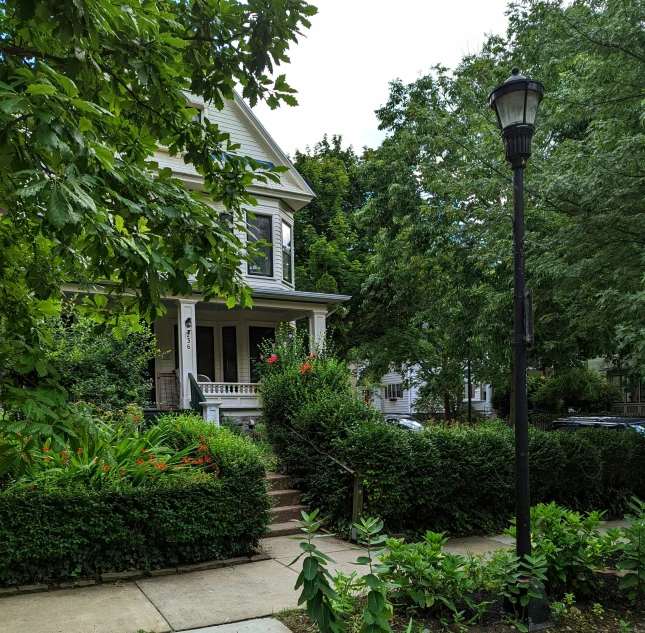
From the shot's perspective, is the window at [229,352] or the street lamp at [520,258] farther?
the window at [229,352]

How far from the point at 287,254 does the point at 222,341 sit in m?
3.40

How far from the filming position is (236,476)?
654 cm

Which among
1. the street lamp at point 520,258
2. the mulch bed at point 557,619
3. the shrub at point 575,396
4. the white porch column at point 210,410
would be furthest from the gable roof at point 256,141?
the shrub at point 575,396

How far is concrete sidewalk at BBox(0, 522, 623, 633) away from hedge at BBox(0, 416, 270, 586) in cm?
25

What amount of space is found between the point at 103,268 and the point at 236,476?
401cm

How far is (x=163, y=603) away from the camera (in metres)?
5.10

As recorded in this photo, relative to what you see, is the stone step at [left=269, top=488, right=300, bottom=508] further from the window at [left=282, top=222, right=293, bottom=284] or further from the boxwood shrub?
the window at [left=282, top=222, right=293, bottom=284]

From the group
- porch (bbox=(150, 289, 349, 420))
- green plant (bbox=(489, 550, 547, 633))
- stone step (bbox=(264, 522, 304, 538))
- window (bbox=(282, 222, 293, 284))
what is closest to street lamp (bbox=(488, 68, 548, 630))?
green plant (bbox=(489, 550, 547, 633))

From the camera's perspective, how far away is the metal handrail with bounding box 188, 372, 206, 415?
12.9 metres

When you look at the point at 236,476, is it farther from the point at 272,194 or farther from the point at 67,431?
the point at 272,194

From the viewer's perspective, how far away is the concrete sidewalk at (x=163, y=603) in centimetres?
462

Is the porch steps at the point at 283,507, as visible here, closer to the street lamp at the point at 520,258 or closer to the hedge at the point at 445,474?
the hedge at the point at 445,474

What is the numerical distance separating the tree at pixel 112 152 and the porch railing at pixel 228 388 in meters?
12.1

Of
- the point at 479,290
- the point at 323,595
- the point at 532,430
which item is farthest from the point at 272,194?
the point at 323,595
